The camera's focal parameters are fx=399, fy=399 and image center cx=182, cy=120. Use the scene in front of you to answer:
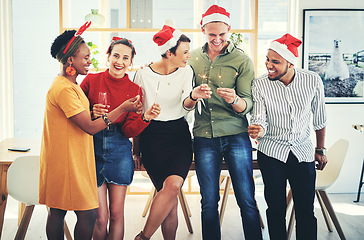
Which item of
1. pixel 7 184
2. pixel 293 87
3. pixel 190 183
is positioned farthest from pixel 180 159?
pixel 190 183

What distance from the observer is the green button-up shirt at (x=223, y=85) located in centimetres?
247

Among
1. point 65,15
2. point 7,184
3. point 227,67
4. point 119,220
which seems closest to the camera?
point 119,220

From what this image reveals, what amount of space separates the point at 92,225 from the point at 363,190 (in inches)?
140

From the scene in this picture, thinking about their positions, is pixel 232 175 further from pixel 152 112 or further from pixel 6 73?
pixel 6 73

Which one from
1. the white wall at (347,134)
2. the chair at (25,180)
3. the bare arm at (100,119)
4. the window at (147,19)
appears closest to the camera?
the bare arm at (100,119)

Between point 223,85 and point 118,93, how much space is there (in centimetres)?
65

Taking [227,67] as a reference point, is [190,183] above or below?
below

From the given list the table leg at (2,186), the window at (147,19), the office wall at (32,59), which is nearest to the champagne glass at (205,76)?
the table leg at (2,186)

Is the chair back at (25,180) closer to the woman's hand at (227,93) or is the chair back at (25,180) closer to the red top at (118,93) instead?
the red top at (118,93)

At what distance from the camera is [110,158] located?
231 centimetres

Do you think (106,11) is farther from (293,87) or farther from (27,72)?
(293,87)

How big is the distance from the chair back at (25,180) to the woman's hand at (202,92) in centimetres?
123

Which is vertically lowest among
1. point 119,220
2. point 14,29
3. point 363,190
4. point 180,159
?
point 363,190

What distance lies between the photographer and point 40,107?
4.86 metres
